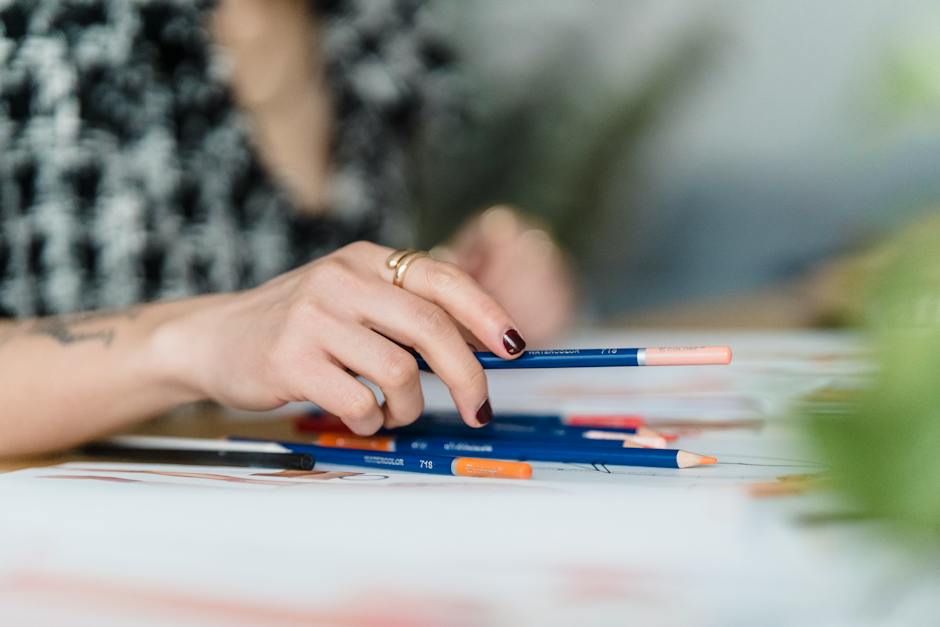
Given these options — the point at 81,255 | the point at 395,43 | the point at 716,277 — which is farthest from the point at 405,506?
the point at 716,277

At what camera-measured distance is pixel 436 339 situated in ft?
1.25

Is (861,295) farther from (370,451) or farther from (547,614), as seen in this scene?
(370,451)

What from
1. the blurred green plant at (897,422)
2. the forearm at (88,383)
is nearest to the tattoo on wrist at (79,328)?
the forearm at (88,383)

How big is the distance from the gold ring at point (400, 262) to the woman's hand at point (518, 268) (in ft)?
1.06

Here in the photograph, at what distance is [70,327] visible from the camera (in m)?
0.51

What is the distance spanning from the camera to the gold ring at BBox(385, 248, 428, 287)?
411mm

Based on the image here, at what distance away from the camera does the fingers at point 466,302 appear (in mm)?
385

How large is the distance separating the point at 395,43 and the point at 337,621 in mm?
955

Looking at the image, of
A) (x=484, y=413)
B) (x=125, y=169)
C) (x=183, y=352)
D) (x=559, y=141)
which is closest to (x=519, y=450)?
(x=484, y=413)

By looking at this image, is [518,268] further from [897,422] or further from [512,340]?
[897,422]

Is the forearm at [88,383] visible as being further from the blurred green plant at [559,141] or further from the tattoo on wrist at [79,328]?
the blurred green plant at [559,141]

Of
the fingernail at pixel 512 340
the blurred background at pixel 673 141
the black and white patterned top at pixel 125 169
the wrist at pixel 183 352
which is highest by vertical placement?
the blurred background at pixel 673 141

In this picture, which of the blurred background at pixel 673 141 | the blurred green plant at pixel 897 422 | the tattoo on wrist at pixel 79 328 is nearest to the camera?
the blurred green plant at pixel 897 422

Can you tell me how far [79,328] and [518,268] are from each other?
0.38 m
